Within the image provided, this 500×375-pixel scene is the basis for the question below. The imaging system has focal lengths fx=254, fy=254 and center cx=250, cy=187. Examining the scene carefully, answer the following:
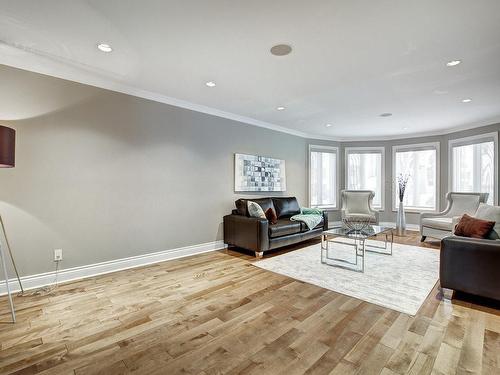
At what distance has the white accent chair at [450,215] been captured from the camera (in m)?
4.81

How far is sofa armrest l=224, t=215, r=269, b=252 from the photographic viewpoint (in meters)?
3.98

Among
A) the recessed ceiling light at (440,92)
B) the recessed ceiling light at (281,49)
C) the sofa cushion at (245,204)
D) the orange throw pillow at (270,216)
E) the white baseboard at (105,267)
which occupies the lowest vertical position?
the white baseboard at (105,267)

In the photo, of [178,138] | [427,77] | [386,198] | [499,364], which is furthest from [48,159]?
[386,198]

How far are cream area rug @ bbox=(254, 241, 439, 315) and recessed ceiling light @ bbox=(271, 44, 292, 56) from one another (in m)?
2.58

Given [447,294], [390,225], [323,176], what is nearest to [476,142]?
[390,225]

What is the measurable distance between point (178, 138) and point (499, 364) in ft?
13.6

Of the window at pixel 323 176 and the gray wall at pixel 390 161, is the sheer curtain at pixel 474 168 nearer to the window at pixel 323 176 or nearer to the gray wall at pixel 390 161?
the gray wall at pixel 390 161

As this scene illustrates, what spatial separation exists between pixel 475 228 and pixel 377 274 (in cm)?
120

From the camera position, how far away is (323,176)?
7.02 m

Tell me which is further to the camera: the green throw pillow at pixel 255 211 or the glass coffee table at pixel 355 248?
the green throw pillow at pixel 255 211

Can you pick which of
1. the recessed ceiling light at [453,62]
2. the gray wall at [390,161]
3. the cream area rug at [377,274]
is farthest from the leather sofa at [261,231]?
the recessed ceiling light at [453,62]

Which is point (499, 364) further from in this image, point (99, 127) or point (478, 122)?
point (478, 122)

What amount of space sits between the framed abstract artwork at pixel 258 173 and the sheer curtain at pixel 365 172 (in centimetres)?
254

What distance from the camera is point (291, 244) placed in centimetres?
475
